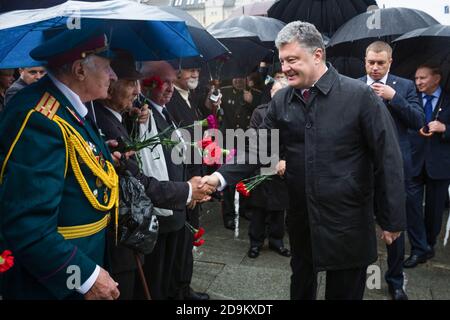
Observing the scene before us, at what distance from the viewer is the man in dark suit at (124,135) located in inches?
95.7

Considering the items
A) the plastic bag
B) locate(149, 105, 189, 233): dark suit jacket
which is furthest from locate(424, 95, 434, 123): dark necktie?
the plastic bag

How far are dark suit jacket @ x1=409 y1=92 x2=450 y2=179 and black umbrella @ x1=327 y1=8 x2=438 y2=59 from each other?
3.43ft

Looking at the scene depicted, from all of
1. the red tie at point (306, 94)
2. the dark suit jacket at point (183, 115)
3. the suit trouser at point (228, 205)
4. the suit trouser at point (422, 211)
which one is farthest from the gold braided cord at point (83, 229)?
the suit trouser at point (228, 205)

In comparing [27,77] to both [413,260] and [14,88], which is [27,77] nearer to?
[14,88]

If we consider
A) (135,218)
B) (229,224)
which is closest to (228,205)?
(229,224)

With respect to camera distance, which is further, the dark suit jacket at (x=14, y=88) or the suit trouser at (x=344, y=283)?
the dark suit jacket at (x=14, y=88)

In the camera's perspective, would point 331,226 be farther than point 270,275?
No

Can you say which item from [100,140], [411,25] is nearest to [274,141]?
[100,140]

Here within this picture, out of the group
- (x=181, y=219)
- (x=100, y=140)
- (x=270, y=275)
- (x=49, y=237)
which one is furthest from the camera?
(x=270, y=275)

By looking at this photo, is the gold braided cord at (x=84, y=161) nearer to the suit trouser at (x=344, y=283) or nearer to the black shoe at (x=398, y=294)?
the suit trouser at (x=344, y=283)

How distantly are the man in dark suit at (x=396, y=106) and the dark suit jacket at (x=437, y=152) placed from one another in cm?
55

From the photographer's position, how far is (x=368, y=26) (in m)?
5.23

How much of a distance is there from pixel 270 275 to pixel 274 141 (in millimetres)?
1811
